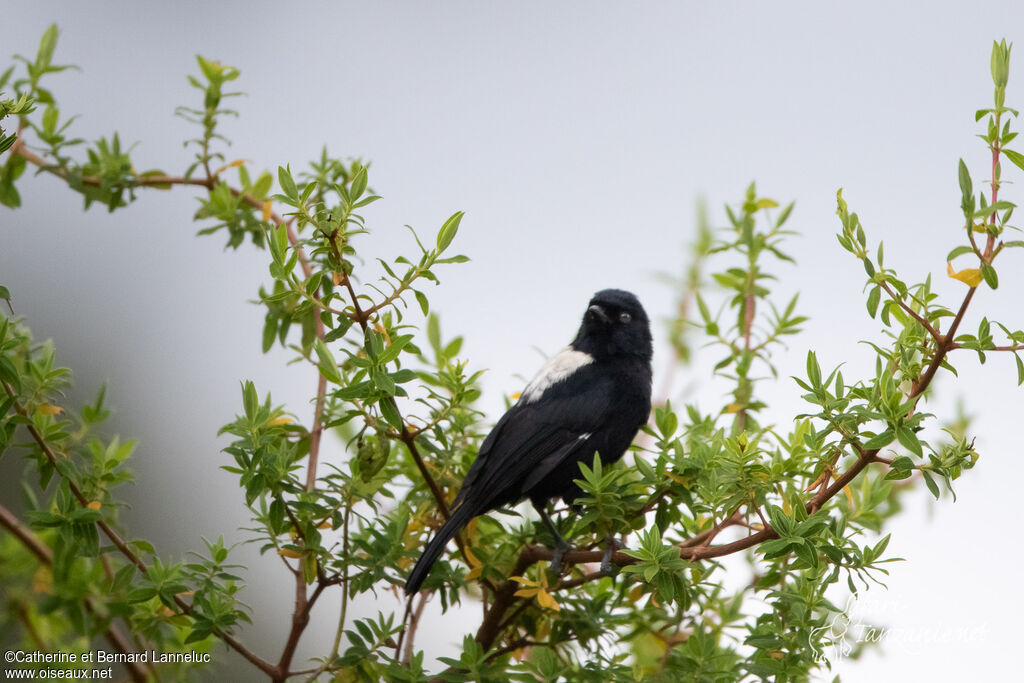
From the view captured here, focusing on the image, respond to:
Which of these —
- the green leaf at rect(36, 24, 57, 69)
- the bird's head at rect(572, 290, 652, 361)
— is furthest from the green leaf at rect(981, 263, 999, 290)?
the green leaf at rect(36, 24, 57, 69)

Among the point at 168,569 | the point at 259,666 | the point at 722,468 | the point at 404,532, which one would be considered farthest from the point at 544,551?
the point at 168,569

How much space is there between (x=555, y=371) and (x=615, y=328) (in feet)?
1.15

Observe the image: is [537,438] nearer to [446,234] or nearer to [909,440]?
[446,234]

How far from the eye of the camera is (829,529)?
2184 millimetres

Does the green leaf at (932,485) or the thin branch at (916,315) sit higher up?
the thin branch at (916,315)

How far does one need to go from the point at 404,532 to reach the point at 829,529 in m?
1.04

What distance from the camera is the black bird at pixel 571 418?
116 inches

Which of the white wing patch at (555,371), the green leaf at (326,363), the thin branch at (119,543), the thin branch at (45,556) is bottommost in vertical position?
the thin branch at (45,556)

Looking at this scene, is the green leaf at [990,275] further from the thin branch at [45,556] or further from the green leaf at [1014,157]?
the thin branch at [45,556]

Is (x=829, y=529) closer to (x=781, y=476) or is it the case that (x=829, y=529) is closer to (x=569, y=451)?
(x=781, y=476)

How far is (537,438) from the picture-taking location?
340 cm

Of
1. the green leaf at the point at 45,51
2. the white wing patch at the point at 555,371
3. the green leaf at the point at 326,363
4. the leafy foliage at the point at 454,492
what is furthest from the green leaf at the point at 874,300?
the green leaf at the point at 45,51

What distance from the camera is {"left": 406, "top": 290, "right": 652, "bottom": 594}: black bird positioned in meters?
2.96

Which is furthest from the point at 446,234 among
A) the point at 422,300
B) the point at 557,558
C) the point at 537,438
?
the point at 537,438
